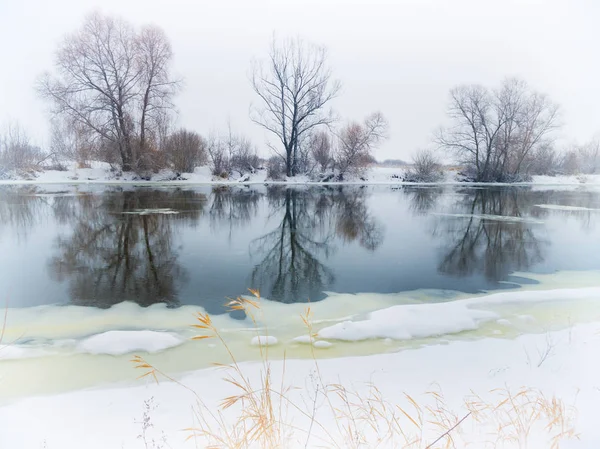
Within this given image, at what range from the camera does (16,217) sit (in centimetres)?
597

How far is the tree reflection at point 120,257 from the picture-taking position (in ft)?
9.70

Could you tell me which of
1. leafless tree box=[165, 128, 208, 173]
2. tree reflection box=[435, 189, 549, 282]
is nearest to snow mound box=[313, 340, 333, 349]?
tree reflection box=[435, 189, 549, 282]

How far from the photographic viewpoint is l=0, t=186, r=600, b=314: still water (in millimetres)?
3105

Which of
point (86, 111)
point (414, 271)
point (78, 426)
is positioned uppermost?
point (86, 111)

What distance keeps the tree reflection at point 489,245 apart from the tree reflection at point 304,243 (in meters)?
1.04

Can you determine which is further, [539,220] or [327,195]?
[327,195]

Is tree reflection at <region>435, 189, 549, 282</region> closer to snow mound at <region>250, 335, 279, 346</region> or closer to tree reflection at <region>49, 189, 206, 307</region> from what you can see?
snow mound at <region>250, 335, 279, 346</region>

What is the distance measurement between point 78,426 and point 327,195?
10219 mm

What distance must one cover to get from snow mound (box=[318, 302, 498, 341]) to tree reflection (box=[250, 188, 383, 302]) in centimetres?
65

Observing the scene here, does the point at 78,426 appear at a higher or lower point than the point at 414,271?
lower

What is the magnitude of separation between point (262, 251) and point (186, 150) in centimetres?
145

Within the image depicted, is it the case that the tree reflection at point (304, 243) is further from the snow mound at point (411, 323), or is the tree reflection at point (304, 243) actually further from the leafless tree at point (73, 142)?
the leafless tree at point (73, 142)

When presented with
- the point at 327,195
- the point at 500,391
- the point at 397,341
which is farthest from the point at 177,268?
the point at 327,195

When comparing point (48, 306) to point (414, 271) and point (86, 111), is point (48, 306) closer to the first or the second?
point (86, 111)
